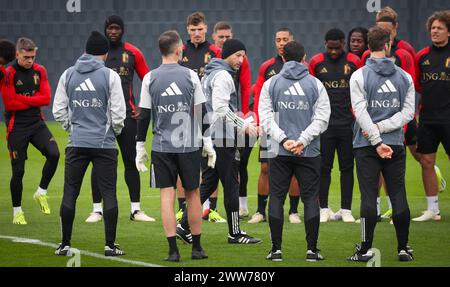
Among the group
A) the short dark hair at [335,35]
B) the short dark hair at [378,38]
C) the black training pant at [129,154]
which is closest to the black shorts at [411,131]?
the short dark hair at [335,35]

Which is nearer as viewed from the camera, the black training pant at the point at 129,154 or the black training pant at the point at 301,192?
the black training pant at the point at 301,192

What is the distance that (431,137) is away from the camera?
12.7 metres

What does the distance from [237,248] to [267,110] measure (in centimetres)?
164

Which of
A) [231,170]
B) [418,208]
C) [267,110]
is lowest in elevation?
[418,208]

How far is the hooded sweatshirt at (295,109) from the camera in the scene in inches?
389

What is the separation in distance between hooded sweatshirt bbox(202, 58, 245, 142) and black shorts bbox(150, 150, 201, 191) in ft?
2.85

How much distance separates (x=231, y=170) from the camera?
11023mm

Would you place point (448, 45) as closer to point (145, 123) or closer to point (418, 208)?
point (418, 208)

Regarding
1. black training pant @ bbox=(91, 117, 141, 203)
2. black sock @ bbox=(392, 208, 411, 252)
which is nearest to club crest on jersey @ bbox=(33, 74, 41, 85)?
black training pant @ bbox=(91, 117, 141, 203)

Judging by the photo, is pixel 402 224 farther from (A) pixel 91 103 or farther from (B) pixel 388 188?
(A) pixel 91 103

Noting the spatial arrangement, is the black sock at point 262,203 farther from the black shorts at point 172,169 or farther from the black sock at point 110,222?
the black sock at point 110,222

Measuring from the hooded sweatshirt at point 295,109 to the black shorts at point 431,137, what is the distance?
3.10 metres

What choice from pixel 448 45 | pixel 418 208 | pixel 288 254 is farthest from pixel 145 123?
pixel 418 208

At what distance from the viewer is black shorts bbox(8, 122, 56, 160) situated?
1281 centimetres
